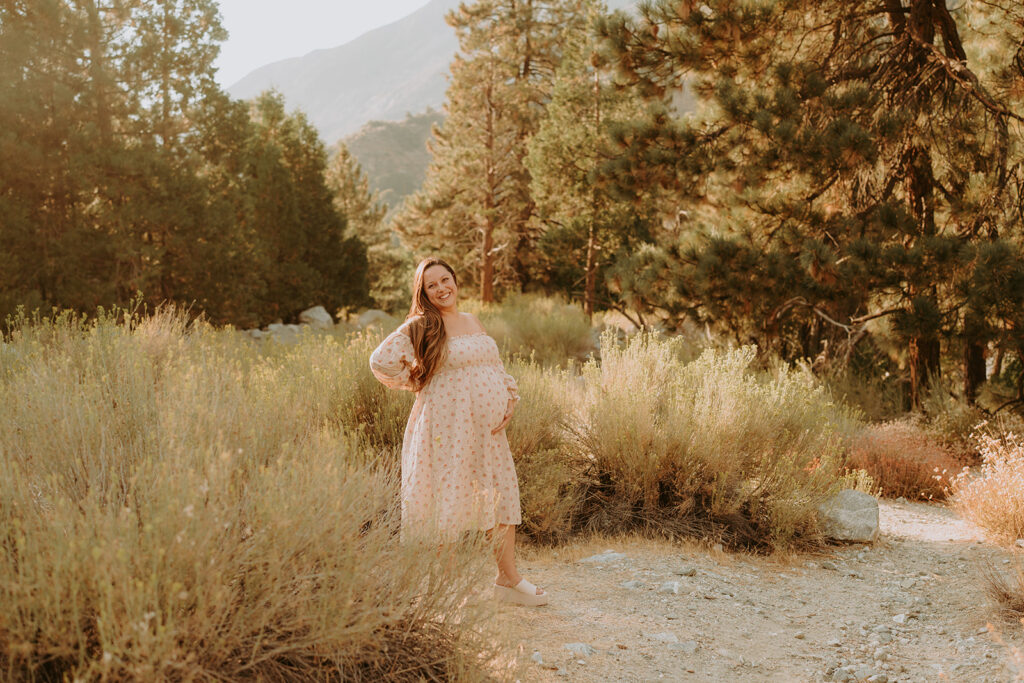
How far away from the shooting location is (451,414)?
3674mm

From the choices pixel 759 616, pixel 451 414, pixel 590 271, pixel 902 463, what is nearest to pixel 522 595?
pixel 451 414

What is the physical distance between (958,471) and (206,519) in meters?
8.70

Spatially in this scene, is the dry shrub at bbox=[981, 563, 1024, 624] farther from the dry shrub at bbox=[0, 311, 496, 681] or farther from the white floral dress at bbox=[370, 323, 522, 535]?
the dry shrub at bbox=[0, 311, 496, 681]

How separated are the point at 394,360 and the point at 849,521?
162 inches

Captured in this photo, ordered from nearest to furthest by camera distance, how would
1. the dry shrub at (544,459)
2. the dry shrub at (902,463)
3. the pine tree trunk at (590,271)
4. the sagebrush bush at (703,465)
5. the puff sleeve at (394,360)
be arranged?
1. the puff sleeve at (394,360)
2. the dry shrub at (544,459)
3. the sagebrush bush at (703,465)
4. the dry shrub at (902,463)
5. the pine tree trunk at (590,271)

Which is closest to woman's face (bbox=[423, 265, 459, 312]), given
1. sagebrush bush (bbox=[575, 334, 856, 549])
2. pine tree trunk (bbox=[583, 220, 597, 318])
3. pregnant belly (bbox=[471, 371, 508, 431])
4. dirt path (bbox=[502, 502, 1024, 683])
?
pregnant belly (bbox=[471, 371, 508, 431])

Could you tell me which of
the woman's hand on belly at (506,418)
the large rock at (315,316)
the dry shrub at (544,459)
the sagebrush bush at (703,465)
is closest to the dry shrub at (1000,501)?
the sagebrush bush at (703,465)

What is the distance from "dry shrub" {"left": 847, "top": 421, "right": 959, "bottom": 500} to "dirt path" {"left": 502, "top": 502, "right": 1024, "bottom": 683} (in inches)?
87.6

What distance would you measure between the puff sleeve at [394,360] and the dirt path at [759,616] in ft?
4.29

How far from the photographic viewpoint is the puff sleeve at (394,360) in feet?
11.7

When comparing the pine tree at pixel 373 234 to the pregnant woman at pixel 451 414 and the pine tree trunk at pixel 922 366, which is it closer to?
the pine tree trunk at pixel 922 366

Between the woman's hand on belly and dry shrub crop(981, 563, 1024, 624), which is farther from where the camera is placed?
dry shrub crop(981, 563, 1024, 624)

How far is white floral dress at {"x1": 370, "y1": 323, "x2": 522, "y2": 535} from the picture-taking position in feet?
11.8

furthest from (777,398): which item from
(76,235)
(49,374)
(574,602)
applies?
(76,235)
